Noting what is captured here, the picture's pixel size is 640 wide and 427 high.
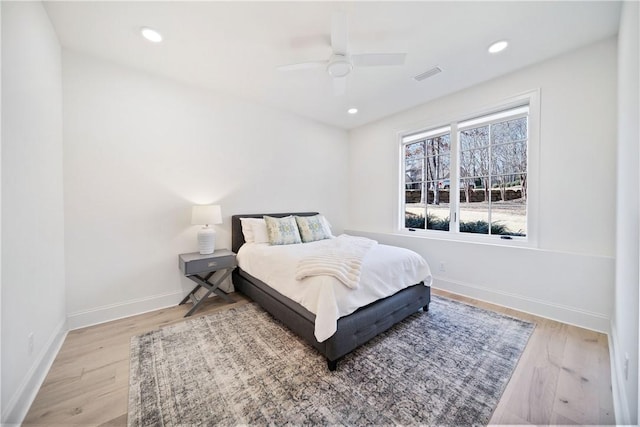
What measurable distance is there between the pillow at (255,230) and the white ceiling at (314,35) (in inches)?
69.6

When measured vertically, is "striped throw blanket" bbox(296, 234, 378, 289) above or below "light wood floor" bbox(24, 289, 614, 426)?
above

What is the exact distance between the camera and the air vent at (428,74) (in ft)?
8.90

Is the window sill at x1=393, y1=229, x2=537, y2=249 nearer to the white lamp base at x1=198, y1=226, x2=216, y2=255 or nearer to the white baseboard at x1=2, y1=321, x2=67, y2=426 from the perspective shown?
the white lamp base at x1=198, y1=226, x2=216, y2=255

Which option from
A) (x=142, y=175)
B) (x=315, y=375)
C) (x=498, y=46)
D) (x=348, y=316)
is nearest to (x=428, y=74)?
(x=498, y=46)

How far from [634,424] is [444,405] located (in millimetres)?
801

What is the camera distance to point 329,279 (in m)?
1.81

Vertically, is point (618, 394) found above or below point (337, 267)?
below

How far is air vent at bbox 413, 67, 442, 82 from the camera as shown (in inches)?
107

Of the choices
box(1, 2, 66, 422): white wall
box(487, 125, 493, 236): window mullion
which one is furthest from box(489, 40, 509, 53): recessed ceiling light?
box(1, 2, 66, 422): white wall

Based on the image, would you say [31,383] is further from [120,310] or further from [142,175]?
[142,175]

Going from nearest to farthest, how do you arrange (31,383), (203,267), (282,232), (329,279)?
1. (31,383)
2. (329,279)
3. (203,267)
4. (282,232)

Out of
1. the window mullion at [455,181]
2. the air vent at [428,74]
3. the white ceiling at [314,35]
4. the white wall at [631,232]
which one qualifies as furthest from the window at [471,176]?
the white wall at [631,232]

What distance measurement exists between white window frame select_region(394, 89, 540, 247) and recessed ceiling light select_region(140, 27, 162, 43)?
3359 mm

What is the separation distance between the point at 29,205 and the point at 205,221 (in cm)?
135
